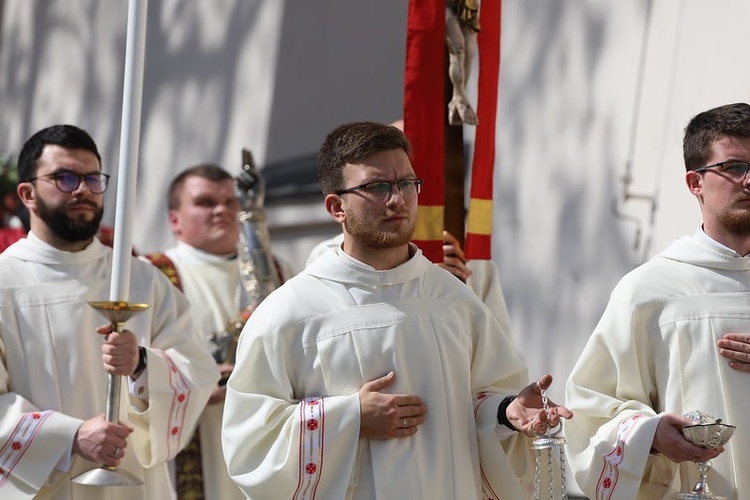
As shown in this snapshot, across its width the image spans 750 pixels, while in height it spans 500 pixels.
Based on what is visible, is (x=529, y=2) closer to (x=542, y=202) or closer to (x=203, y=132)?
(x=542, y=202)

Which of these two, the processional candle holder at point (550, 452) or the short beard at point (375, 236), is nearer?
the processional candle holder at point (550, 452)

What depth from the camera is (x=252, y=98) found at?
9508mm

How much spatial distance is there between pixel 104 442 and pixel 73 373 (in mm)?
481

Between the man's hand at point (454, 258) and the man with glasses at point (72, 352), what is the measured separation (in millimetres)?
1169

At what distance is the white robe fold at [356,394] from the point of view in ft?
13.9

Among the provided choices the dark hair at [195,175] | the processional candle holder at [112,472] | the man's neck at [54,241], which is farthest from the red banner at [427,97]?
the dark hair at [195,175]

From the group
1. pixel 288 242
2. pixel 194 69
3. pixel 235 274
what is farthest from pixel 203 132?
pixel 235 274

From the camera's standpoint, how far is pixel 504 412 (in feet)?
14.0

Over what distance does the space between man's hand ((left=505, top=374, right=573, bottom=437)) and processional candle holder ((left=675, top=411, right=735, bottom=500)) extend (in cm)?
37

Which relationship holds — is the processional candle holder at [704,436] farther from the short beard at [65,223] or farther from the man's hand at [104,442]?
the short beard at [65,223]

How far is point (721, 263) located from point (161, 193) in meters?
6.42

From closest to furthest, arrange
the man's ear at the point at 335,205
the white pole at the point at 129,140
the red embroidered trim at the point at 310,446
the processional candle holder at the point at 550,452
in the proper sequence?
the processional candle holder at the point at 550,452 < the red embroidered trim at the point at 310,446 < the man's ear at the point at 335,205 < the white pole at the point at 129,140

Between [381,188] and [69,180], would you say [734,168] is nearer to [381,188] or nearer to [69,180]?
[381,188]

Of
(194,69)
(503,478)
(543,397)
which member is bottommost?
(503,478)
